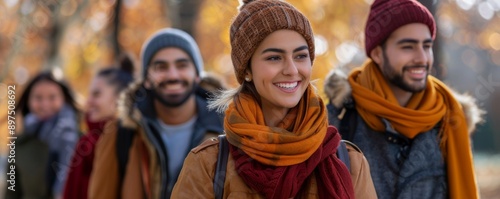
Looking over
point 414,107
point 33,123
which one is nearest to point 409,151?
point 414,107

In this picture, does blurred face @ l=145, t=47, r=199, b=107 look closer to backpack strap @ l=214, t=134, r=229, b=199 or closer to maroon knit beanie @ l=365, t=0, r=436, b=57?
maroon knit beanie @ l=365, t=0, r=436, b=57

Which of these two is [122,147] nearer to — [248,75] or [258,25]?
[248,75]

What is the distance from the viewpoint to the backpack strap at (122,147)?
6449 millimetres

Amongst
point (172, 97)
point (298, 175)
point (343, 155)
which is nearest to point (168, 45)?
point (172, 97)

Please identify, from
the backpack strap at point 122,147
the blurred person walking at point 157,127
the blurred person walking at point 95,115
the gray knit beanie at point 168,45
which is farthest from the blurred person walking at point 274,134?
the blurred person walking at point 95,115

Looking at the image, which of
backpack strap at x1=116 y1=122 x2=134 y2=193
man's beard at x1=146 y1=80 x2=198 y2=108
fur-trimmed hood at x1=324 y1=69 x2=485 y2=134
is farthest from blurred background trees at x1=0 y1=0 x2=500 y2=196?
fur-trimmed hood at x1=324 y1=69 x2=485 y2=134

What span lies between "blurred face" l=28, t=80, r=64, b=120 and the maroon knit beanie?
4529 millimetres

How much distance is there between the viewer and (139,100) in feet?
22.2

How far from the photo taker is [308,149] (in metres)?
3.71

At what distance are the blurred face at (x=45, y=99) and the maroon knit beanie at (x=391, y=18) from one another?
4.53 meters

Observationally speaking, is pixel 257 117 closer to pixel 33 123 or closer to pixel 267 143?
pixel 267 143

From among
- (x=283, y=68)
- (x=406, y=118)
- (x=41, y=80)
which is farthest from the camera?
(x=41, y=80)

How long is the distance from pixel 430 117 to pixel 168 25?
508 inches

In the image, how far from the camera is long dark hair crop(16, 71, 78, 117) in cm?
920
